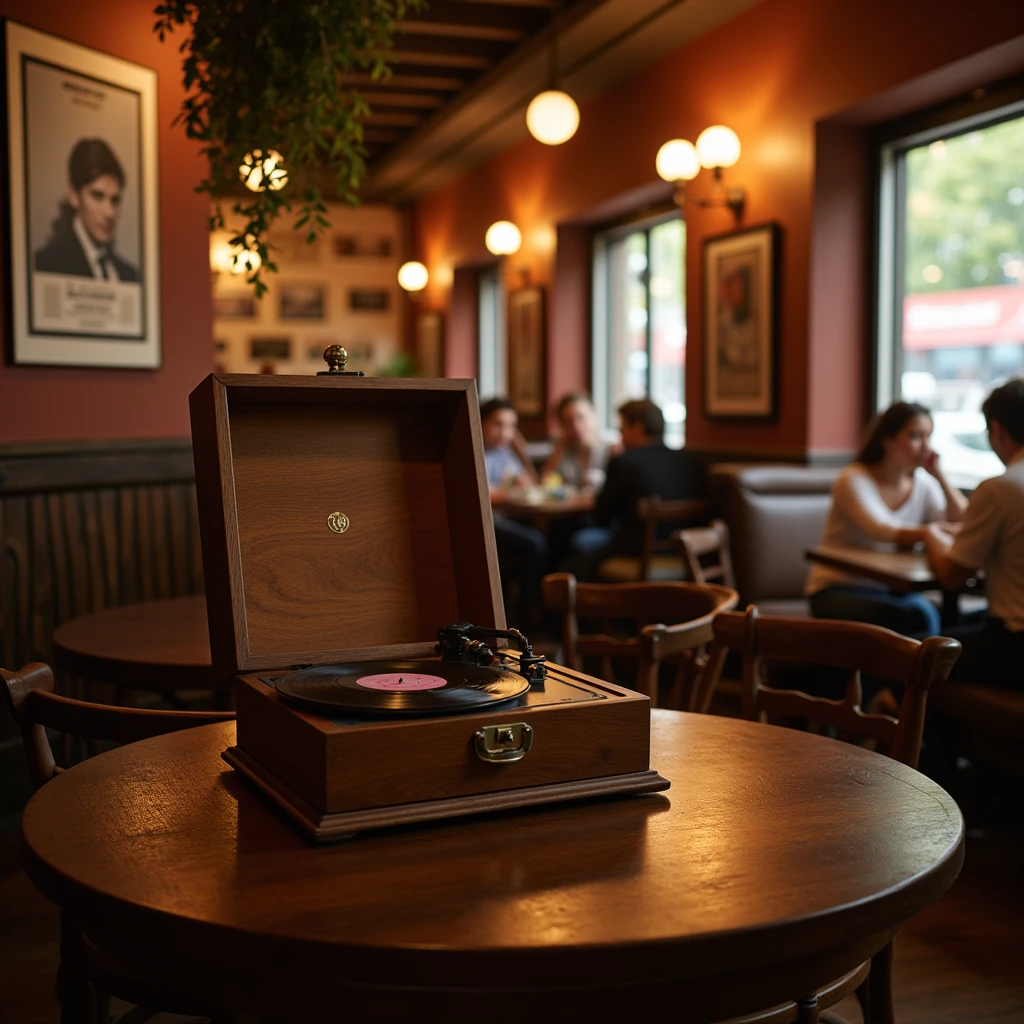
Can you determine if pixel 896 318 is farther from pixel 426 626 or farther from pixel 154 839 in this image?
pixel 154 839

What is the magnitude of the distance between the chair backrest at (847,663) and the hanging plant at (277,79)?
6.33 ft

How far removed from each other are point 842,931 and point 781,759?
1.54ft

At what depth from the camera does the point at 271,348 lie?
11.8m

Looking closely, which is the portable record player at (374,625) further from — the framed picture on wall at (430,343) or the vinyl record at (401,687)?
the framed picture on wall at (430,343)

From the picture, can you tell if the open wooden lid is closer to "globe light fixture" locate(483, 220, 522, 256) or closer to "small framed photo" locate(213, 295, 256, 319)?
"globe light fixture" locate(483, 220, 522, 256)

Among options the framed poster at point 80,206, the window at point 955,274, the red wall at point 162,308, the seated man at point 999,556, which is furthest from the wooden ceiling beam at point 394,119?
the seated man at point 999,556

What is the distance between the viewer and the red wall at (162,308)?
389cm

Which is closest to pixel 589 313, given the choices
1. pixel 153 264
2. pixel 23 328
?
pixel 153 264

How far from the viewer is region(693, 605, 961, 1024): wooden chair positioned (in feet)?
5.67

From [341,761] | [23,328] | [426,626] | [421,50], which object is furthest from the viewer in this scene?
[421,50]

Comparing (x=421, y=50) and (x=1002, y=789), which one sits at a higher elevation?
(x=421, y=50)

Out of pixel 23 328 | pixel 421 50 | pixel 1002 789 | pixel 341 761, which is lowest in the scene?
pixel 1002 789

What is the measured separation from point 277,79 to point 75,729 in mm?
2118

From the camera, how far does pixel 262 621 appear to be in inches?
55.1
